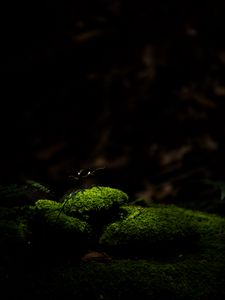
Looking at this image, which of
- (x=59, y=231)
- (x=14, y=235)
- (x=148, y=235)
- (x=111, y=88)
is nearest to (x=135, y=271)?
(x=148, y=235)

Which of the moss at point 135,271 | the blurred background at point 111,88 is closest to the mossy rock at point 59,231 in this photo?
the moss at point 135,271

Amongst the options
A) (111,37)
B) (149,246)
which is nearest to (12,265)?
(149,246)

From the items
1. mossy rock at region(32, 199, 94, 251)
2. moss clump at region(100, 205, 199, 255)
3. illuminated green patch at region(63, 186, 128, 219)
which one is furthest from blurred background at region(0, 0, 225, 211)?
mossy rock at region(32, 199, 94, 251)

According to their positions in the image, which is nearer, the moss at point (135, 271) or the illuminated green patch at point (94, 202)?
the moss at point (135, 271)

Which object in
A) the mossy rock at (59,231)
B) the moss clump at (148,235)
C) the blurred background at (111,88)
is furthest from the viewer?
the blurred background at (111,88)

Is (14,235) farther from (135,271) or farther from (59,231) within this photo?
(135,271)

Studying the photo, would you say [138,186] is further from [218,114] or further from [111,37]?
[111,37]

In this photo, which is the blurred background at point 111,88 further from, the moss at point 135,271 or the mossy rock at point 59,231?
the mossy rock at point 59,231
